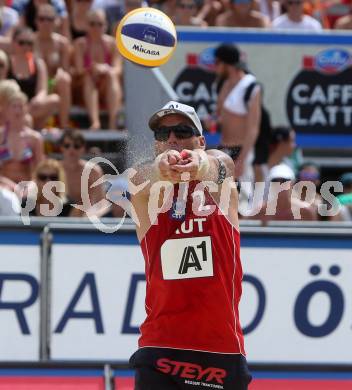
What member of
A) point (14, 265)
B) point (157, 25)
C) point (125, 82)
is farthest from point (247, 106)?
point (14, 265)

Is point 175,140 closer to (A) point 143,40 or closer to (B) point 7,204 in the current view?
(A) point 143,40

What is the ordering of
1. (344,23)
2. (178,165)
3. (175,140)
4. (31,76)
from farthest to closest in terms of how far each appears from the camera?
(344,23) → (31,76) → (175,140) → (178,165)

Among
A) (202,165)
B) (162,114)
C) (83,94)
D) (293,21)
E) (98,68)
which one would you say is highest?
(293,21)

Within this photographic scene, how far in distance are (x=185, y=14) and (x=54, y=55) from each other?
1680 mm

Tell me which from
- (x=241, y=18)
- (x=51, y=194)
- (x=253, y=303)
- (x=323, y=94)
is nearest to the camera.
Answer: (x=253, y=303)

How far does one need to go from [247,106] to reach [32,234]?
3.52 metres

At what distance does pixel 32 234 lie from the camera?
7.89 metres

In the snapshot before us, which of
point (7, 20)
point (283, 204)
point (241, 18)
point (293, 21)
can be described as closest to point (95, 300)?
point (283, 204)

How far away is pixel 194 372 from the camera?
16.8ft

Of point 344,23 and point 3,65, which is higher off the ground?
point 344,23

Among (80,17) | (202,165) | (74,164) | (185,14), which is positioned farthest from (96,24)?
(202,165)

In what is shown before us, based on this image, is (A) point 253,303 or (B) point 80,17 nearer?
(A) point 253,303

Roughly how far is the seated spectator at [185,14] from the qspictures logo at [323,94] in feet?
4.47

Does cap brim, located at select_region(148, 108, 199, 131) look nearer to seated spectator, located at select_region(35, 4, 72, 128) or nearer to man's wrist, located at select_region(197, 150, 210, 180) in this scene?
man's wrist, located at select_region(197, 150, 210, 180)
